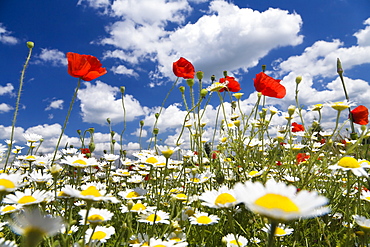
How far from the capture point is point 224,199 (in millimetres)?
879

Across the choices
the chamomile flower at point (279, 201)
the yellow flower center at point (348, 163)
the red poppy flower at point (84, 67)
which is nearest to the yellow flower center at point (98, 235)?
the chamomile flower at point (279, 201)

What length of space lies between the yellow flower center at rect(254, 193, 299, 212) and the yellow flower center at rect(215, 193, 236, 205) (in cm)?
37

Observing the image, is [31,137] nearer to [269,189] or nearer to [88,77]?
[88,77]

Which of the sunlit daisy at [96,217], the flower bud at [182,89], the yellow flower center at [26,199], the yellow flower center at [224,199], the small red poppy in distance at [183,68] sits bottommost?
the sunlit daisy at [96,217]

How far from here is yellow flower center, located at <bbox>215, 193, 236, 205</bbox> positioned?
0.86 metres

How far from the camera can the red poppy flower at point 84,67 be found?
154cm

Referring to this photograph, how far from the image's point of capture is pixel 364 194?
5.02 ft

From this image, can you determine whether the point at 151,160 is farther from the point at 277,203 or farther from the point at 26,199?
the point at 277,203

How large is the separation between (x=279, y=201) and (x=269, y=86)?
1.55 meters

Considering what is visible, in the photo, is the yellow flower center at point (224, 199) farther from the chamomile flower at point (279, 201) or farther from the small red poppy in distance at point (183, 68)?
the small red poppy in distance at point (183, 68)

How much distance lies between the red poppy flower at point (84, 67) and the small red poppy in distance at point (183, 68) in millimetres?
743

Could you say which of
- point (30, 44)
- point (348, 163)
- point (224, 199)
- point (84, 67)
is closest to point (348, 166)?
point (348, 163)

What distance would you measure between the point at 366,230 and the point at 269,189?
837 millimetres

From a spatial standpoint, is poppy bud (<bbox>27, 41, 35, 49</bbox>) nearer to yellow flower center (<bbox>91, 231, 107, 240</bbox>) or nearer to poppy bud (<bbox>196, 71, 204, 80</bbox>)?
poppy bud (<bbox>196, 71, 204, 80</bbox>)
